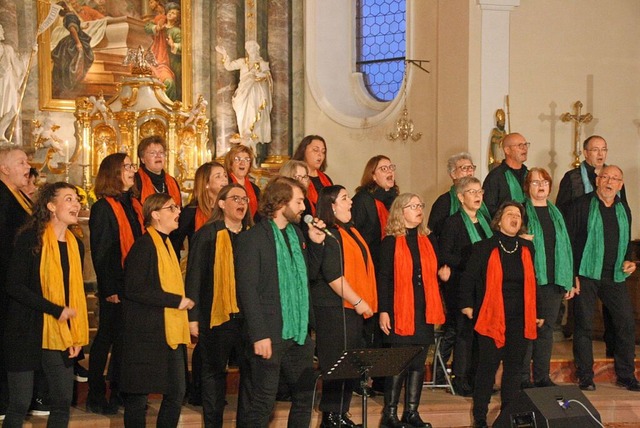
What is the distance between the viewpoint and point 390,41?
12.7 m

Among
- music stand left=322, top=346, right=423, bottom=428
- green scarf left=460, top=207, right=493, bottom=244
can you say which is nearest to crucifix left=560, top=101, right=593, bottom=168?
green scarf left=460, top=207, right=493, bottom=244

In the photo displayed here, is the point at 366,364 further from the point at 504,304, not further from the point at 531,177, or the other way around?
the point at 531,177

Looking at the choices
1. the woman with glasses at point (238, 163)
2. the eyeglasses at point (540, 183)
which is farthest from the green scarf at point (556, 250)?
the woman with glasses at point (238, 163)

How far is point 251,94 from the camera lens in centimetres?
1202

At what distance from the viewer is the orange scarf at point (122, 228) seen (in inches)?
260

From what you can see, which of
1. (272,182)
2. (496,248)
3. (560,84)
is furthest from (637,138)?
(272,182)

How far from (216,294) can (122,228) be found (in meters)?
0.78

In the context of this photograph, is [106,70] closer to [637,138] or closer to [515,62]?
[515,62]

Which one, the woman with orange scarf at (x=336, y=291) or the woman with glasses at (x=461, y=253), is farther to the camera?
the woman with glasses at (x=461, y=253)

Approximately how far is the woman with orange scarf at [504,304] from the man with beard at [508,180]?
43.4 inches

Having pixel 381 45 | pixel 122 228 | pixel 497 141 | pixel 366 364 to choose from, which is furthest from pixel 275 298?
pixel 381 45

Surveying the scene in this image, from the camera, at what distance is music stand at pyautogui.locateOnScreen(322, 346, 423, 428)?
5359 mm

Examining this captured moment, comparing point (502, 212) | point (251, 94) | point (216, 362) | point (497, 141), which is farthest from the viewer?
point (251, 94)

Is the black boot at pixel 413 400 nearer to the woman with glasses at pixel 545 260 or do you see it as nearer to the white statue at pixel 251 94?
the woman with glasses at pixel 545 260
